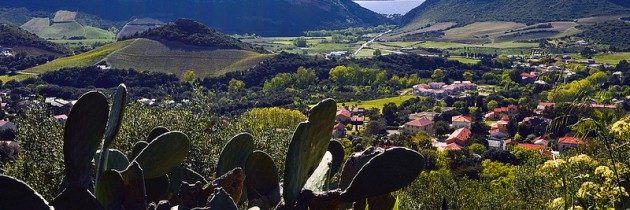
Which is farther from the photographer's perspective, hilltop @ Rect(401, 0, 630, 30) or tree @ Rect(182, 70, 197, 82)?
hilltop @ Rect(401, 0, 630, 30)

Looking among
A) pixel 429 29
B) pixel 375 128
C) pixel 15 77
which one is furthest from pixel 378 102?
pixel 429 29

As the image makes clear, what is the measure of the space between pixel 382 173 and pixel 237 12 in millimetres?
129945

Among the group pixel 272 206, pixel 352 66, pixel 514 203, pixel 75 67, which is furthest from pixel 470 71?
pixel 272 206

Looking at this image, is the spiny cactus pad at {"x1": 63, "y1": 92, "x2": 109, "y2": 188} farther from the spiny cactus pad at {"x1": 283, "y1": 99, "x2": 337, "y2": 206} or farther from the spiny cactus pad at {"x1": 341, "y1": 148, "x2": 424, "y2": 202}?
the spiny cactus pad at {"x1": 341, "y1": 148, "x2": 424, "y2": 202}

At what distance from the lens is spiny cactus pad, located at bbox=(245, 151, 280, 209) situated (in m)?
2.84

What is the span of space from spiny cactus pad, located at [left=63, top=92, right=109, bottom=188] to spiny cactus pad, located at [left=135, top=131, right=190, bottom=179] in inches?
15.4

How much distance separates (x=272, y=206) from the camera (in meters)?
2.86

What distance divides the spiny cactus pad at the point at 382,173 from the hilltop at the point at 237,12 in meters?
119

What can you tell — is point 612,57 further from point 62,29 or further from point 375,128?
point 62,29

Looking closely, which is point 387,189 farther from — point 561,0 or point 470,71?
point 561,0

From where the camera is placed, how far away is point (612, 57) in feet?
197

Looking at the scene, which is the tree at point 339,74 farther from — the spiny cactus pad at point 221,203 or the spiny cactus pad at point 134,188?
the spiny cactus pad at point 221,203

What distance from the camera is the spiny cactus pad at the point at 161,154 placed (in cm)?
277

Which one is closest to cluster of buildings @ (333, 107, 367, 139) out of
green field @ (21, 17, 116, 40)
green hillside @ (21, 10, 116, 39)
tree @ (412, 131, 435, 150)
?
tree @ (412, 131, 435, 150)
